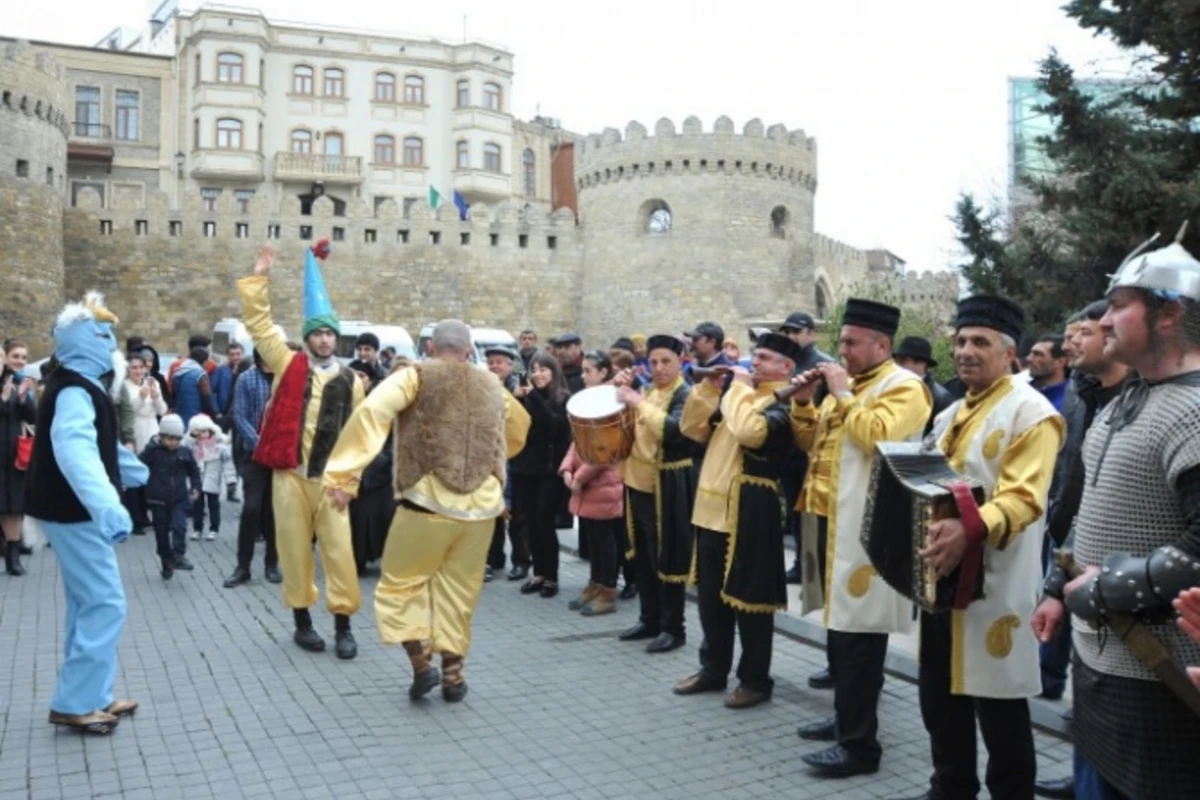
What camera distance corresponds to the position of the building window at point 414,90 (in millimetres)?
47219

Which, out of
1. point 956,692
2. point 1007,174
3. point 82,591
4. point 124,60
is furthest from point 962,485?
point 124,60

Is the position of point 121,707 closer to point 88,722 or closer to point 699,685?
point 88,722

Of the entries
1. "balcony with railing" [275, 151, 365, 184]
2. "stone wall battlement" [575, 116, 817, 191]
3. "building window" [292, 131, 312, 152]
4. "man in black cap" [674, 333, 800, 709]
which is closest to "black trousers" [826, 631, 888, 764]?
"man in black cap" [674, 333, 800, 709]

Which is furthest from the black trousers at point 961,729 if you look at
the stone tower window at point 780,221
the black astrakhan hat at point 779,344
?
the stone tower window at point 780,221

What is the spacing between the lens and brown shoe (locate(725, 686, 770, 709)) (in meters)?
5.42

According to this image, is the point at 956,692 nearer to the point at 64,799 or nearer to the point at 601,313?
the point at 64,799

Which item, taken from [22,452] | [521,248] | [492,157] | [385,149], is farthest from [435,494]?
[492,157]

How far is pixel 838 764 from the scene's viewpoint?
14.7 ft

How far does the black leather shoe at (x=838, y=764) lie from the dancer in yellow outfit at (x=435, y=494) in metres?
1.90

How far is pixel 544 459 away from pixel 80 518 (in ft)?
13.0

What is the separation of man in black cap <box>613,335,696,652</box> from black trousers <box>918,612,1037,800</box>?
2.61 metres

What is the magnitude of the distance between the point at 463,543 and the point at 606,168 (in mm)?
28915

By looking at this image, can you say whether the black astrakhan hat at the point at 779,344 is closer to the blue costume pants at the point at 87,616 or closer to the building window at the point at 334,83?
the blue costume pants at the point at 87,616

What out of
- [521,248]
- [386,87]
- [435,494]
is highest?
[386,87]
